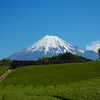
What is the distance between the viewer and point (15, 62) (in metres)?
54.8

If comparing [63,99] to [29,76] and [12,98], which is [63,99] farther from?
[29,76]

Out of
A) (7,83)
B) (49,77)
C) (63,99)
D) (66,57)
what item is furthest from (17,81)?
(66,57)

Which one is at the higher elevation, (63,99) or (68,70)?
(68,70)

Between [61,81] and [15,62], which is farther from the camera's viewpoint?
[15,62]

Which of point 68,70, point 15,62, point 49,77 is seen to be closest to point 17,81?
point 49,77

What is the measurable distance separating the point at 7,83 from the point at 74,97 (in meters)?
17.9

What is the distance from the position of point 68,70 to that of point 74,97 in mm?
21551

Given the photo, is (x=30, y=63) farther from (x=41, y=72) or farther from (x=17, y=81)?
(x=17, y=81)

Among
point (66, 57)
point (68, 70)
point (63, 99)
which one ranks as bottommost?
point (63, 99)

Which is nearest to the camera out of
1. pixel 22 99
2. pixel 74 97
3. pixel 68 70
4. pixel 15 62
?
pixel 22 99

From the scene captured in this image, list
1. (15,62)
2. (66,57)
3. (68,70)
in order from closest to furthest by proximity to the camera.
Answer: (68,70), (15,62), (66,57)

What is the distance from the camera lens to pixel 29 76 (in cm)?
3400

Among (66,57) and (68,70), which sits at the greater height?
(66,57)

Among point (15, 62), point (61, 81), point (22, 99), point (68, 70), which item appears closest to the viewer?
point (22, 99)
